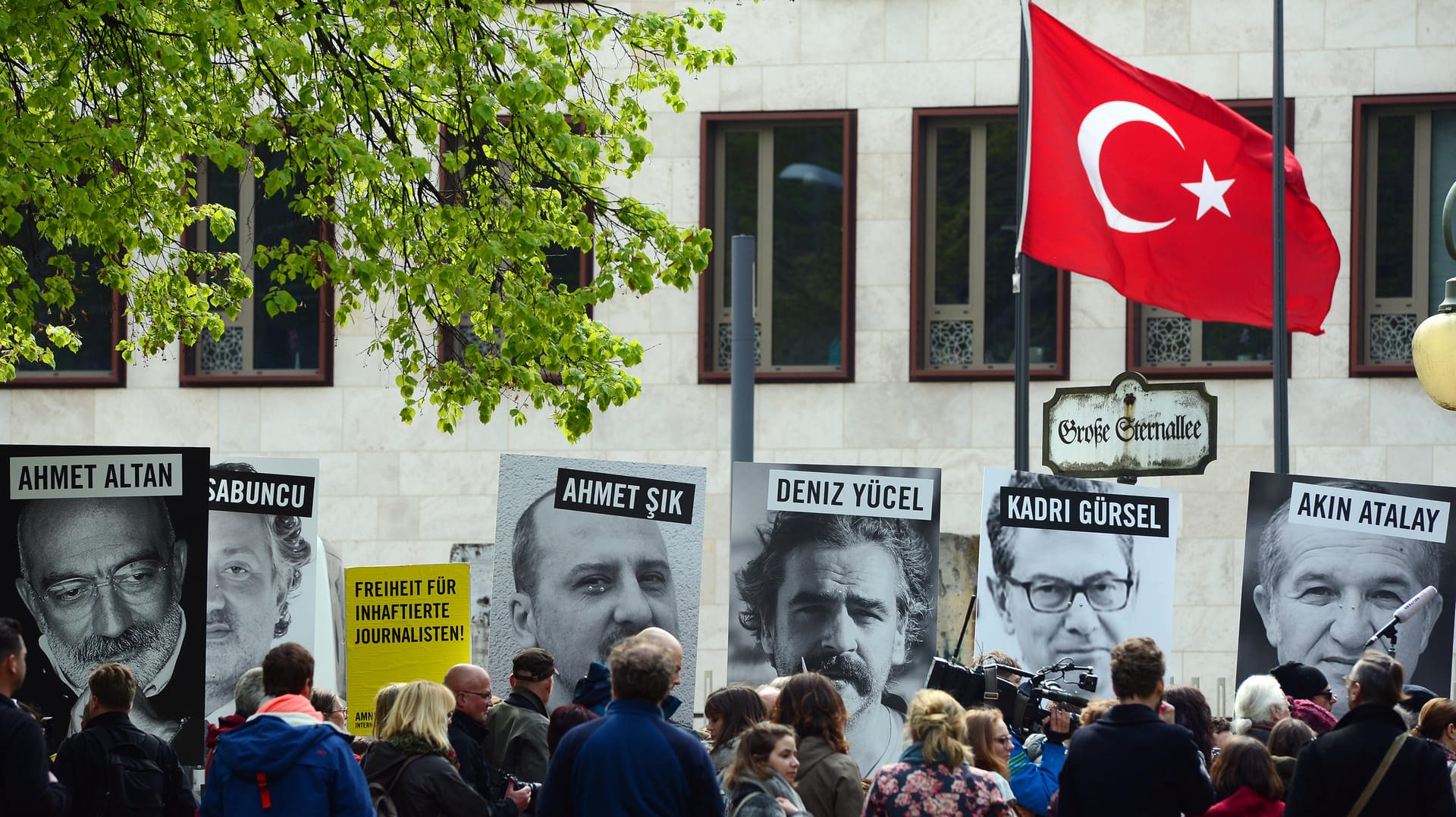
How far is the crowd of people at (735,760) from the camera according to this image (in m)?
6.75

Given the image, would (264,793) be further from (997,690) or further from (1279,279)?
(1279,279)

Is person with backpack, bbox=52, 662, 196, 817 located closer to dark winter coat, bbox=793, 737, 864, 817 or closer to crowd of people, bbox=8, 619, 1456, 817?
crowd of people, bbox=8, 619, 1456, 817

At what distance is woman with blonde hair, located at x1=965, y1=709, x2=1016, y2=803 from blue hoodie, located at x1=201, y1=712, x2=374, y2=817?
2340 mm

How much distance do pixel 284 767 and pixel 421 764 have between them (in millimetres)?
666

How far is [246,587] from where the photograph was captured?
35.6ft

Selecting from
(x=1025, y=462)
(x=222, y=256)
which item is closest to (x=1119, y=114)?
(x=1025, y=462)

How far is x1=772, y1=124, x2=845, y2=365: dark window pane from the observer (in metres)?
19.5

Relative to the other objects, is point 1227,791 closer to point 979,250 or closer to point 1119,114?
point 1119,114

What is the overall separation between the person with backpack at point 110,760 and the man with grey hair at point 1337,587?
19.7 ft

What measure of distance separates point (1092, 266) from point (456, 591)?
5049 mm

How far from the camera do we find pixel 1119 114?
1330cm

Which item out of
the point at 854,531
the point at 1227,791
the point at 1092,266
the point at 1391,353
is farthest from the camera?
the point at 1391,353

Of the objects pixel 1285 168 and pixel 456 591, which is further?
pixel 1285 168

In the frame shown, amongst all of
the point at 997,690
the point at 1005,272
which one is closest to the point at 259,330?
the point at 1005,272
